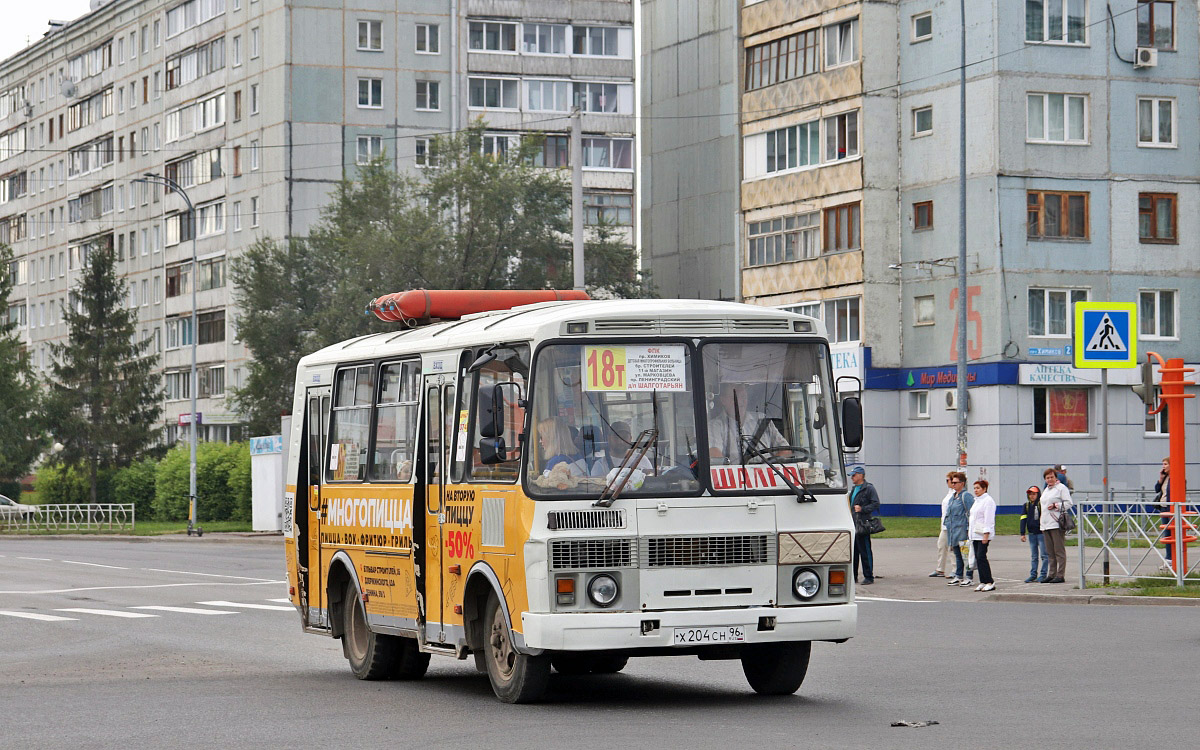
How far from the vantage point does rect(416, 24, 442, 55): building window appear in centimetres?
8194

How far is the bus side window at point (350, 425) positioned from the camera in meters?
15.6

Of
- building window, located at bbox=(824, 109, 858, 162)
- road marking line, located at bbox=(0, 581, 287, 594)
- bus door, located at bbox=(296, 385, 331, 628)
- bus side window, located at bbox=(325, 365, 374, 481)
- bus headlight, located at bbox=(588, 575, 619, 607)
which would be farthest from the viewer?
building window, located at bbox=(824, 109, 858, 162)

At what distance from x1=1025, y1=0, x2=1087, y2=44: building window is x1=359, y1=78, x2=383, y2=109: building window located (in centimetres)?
3499

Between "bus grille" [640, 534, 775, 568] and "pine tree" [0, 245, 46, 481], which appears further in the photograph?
"pine tree" [0, 245, 46, 481]

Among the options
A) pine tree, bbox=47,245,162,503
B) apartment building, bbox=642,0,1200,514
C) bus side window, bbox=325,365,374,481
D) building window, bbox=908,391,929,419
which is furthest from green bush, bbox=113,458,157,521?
bus side window, bbox=325,365,374,481

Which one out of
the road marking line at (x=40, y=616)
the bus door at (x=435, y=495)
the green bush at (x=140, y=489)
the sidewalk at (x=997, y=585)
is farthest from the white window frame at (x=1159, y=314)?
the bus door at (x=435, y=495)

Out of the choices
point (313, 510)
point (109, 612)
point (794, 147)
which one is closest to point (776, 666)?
point (313, 510)

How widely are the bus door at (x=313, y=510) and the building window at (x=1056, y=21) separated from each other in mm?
39716

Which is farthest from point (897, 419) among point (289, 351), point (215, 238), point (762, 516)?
point (762, 516)

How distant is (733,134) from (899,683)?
169ft

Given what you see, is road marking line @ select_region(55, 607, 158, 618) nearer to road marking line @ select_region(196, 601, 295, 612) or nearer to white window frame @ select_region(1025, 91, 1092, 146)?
road marking line @ select_region(196, 601, 295, 612)

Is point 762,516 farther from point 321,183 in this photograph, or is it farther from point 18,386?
point 18,386

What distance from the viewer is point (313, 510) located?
16672mm

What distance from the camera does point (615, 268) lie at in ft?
216
